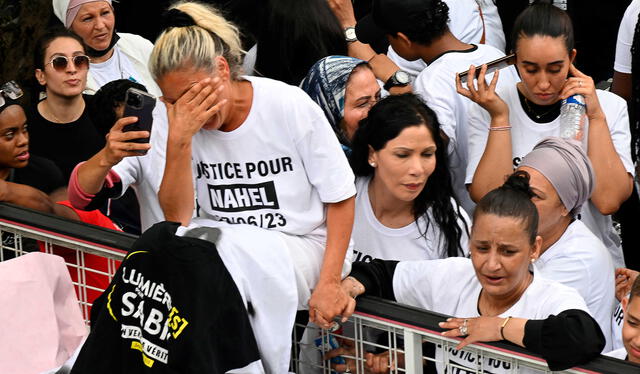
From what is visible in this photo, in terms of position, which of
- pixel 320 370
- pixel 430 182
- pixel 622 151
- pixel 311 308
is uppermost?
pixel 622 151

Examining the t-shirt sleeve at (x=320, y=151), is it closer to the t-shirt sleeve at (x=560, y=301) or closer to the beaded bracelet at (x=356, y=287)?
the beaded bracelet at (x=356, y=287)

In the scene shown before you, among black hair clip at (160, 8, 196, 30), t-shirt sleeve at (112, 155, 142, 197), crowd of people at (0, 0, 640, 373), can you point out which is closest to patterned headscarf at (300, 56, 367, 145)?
crowd of people at (0, 0, 640, 373)

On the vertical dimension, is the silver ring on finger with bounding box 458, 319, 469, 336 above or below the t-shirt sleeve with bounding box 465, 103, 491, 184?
below

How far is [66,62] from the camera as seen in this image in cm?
510

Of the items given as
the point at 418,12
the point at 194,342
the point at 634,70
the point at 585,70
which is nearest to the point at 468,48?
the point at 418,12

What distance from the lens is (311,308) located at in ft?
11.1

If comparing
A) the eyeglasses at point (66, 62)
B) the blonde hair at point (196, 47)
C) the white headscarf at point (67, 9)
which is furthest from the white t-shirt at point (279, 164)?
the white headscarf at point (67, 9)

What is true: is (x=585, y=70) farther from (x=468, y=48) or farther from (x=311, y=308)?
(x=311, y=308)

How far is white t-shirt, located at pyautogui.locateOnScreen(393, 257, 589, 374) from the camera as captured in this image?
320 cm

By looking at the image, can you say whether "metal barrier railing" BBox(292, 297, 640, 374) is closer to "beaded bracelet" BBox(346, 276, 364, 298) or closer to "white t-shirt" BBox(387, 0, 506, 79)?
"beaded bracelet" BBox(346, 276, 364, 298)

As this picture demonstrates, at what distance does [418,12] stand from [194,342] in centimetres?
197

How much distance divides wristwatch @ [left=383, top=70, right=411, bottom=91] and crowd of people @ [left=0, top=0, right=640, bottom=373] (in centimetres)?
2

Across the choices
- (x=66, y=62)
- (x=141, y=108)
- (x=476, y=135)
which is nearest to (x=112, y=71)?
(x=66, y=62)

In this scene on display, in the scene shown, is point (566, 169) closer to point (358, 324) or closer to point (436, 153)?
point (436, 153)
